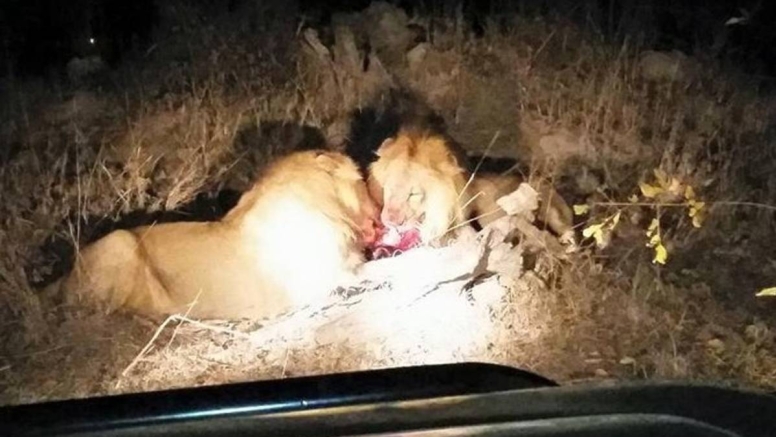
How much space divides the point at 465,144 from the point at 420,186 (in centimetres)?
24

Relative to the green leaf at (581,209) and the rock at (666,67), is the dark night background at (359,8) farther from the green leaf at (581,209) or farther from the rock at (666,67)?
the green leaf at (581,209)

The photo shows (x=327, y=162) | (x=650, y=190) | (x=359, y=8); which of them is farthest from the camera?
(x=359, y=8)

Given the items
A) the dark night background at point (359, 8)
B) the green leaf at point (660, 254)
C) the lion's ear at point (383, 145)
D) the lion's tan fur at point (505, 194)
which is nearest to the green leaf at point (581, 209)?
the lion's tan fur at point (505, 194)

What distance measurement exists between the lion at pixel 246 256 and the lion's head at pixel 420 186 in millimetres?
39

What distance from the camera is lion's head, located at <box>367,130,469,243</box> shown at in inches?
90.2

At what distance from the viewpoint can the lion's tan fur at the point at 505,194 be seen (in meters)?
2.31

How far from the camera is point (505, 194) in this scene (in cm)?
238

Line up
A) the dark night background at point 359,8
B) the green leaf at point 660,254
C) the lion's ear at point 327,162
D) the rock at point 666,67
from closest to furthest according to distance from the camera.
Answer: the green leaf at point 660,254 → the lion's ear at point 327,162 → the rock at point 666,67 → the dark night background at point 359,8

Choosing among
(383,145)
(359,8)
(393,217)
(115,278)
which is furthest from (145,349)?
(359,8)

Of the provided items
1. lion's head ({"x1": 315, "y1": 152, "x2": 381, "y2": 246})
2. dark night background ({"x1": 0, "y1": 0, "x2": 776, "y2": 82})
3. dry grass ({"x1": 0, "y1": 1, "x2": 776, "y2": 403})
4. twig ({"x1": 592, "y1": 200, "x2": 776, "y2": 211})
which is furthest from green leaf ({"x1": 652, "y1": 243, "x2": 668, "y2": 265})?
dark night background ({"x1": 0, "y1": 0, "x2": 776, "y2": 82})

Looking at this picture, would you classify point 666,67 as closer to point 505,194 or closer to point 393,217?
point 505,194

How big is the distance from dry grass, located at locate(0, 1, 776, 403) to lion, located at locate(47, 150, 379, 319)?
0.07 metres

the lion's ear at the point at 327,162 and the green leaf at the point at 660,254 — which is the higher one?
the lion's ear at the point at 327,162

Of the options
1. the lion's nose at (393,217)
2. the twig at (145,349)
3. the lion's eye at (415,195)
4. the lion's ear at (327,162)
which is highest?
the lion's ear at (327,162)
